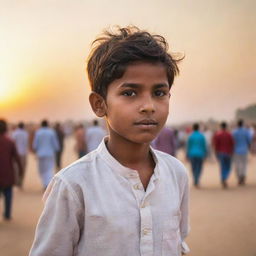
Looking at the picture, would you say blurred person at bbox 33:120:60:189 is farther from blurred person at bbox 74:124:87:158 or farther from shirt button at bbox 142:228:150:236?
shirt button at bbox 142:228:150:236

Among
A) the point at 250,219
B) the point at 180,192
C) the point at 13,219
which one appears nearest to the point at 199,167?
the point at 250,219

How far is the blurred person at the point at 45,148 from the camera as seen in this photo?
31.8 ft

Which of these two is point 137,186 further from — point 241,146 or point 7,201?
Result: point 241,146

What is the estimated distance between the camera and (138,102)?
1.59 metres

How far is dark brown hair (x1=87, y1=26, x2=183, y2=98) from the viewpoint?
1.65 metres

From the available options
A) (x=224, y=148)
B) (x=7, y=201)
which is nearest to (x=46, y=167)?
(x=7, y=201)

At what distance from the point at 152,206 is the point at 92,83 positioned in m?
0.59

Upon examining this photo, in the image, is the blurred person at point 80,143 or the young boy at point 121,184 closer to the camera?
the young boy at point 121,184

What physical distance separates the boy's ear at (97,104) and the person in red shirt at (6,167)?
5.18 metres

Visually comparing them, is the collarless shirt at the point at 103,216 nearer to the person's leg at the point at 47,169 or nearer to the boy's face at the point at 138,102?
the boy's face at the point at 138,102

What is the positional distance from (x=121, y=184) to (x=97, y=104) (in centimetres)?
37

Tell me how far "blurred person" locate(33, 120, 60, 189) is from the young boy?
8025 mm

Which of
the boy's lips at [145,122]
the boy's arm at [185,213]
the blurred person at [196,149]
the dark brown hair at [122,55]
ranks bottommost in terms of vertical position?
the blurred person at [196,149]

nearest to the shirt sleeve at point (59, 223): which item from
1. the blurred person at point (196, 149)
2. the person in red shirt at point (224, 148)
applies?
the blurred person at point (196, 149)
